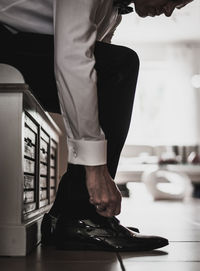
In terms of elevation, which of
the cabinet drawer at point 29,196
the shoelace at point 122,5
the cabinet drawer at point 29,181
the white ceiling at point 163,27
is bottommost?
the cabinet drawer at point 29,196

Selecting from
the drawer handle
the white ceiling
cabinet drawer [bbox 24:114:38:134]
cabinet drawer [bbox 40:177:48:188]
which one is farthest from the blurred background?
the drawer handle

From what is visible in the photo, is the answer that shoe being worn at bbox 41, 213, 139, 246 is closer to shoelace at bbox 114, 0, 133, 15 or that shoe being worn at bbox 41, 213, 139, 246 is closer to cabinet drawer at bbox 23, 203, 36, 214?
cabinet drawer at bbox 23, 203, 36, 214

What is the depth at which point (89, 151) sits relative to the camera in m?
1.12

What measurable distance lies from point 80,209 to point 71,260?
8.1 inches

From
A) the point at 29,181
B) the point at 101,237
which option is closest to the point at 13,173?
the point at 29,181

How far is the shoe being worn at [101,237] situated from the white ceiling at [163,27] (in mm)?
5330

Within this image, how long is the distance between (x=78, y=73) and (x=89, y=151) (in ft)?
0.63

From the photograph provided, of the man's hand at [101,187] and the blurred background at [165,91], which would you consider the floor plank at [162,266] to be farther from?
the blurred background at [165,91]

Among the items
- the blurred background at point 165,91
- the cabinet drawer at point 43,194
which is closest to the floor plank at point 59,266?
the cabinet drawer at point 43,194

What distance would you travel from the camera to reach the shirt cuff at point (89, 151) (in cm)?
112

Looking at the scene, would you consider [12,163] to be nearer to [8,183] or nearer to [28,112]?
[8,183]

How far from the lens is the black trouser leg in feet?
4.09

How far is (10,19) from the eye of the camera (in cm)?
124

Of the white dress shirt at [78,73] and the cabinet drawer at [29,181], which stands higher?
the white dress shirt at [78,73]
